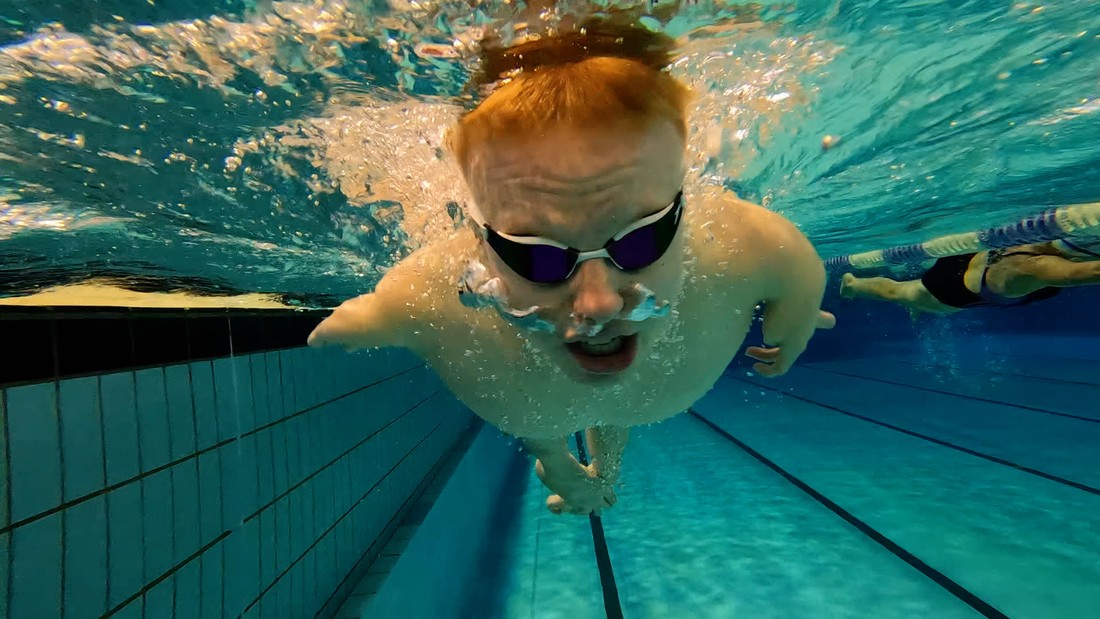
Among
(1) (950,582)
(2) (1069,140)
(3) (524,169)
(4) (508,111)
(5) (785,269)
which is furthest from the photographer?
(2) (1069,140)

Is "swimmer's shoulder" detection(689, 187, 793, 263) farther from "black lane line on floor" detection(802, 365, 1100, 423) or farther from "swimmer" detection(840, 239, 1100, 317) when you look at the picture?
"black lane line on floor" detection(802, 365, 1100, 423)

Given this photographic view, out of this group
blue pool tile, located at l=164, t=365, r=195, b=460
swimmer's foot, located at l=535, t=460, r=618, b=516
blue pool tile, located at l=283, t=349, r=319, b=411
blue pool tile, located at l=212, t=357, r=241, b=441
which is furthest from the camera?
blue pool tile, located at l=283, t=349, r=319, b=411

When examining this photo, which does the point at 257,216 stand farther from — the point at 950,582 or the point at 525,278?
the point at 950,582

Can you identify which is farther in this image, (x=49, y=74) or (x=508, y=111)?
(x=49, y=74)

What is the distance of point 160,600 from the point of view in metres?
2.84

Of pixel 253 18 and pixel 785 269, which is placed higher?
pixel 253 18

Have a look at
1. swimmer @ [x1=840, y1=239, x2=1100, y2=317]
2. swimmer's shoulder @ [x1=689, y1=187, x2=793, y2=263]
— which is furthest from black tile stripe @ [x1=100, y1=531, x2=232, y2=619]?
swimmer @ [x1=840, y1=239, x2=1100, y2=317]

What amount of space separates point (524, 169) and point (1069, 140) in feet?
25.1

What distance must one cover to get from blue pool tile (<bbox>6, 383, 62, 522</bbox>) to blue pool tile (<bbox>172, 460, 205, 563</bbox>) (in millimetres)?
732

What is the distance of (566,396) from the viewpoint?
280 cm

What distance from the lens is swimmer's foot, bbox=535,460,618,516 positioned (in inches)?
164

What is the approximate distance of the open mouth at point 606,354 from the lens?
2.02 m

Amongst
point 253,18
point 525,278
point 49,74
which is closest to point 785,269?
point 525,278

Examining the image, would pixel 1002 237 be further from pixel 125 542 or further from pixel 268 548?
pixel 125 542
